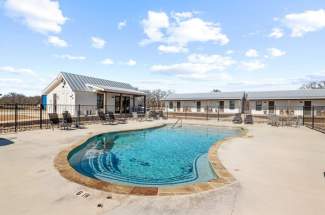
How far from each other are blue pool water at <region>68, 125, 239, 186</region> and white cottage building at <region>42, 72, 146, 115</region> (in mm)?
10684

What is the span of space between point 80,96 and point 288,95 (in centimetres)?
2335

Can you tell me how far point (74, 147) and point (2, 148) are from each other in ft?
7.21

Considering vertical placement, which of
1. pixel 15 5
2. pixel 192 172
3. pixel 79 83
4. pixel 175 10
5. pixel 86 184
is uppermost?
pixel 175 10

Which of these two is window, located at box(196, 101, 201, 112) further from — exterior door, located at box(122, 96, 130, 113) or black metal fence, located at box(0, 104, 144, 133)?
exterior door, located at box(122, 96, 130, 113)

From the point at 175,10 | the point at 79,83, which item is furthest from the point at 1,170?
the point at 79,83

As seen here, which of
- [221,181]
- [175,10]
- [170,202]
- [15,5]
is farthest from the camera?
[175,10]

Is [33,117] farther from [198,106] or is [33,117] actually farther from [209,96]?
[209,96]

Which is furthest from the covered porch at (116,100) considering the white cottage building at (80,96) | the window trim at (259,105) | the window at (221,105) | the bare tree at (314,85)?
the bare tree at (314,85)

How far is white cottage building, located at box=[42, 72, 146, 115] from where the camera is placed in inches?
760

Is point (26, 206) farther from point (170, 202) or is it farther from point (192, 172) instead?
point (192, 172)

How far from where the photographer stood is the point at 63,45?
56.4ft

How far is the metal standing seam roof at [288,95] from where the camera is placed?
22.5 meters

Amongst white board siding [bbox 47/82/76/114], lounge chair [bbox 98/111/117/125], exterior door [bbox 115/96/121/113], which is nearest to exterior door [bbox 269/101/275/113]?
exterior door [bbox 115/96/121/113]

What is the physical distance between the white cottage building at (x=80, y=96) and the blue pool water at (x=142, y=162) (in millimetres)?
10684
